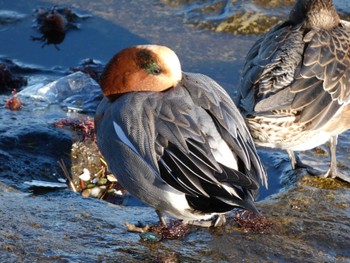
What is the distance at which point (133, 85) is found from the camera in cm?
473

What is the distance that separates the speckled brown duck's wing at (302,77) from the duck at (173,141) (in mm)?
615

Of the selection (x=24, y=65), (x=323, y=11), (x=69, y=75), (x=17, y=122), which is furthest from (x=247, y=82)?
(x=24, y=65)

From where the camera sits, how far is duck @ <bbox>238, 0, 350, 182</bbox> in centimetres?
527

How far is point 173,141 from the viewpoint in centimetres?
431

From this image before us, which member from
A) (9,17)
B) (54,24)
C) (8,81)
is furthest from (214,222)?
(9,17)

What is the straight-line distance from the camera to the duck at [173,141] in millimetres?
4211

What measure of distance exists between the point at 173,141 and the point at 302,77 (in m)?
1.45

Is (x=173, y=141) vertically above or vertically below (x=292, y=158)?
above

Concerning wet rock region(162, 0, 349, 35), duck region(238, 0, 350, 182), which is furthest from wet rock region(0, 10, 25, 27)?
duck region(238, 0, 350, 182)

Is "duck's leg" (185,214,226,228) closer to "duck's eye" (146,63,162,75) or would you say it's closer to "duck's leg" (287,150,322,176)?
"duck's eye" (146,63,162,75)

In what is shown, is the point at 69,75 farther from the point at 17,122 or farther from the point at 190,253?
the point at 190,253

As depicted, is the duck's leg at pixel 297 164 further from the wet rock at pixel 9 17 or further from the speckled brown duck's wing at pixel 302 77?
the wet rock at pixel 9 17

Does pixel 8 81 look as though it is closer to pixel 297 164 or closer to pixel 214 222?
pixel 297 164

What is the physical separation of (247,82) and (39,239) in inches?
82.3
